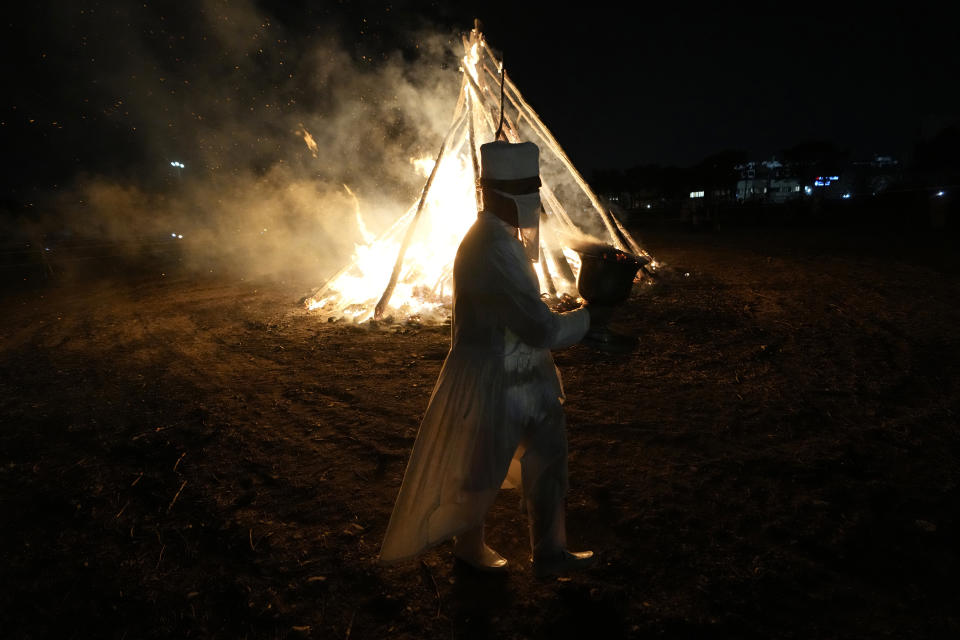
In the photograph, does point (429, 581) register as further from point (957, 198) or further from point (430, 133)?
point (957, 198)

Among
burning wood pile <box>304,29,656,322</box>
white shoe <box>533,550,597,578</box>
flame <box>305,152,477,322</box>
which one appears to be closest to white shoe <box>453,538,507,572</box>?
white shoe <box>533,550,597,578</box>

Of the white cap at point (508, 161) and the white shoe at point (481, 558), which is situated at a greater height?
the white cap at point (508, 161)

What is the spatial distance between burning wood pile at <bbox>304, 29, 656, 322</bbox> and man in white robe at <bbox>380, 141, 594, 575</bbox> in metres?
5.45

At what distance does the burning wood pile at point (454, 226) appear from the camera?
25.7 feet

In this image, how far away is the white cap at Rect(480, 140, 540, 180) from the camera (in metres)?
1.89

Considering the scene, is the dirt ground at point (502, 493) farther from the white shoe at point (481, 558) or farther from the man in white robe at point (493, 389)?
the man in white robe at point (493, 389)

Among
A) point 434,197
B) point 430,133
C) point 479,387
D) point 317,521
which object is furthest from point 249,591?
point 430,133

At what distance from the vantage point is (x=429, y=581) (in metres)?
2.29

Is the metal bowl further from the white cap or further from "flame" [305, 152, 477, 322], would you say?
"flame" [305, 152, 477, 322]

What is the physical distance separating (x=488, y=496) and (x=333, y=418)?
246 cm

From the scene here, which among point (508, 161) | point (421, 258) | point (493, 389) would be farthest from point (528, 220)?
point (421, 258)

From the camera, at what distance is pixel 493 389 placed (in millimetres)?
1925

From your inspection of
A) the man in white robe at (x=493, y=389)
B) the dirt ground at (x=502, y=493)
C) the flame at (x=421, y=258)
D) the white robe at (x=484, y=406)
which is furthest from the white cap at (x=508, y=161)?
the flame at (x=421, y=258)

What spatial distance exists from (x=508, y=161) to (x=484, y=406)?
0.96 meters
